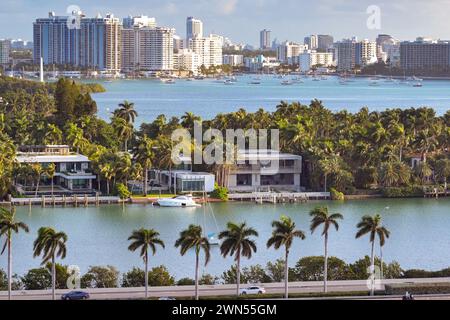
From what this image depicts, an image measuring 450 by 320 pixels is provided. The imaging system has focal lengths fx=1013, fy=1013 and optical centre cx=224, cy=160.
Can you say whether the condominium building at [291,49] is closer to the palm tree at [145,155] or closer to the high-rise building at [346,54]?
the high-rise building at [346,54]

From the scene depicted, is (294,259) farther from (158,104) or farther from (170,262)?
(158,104)

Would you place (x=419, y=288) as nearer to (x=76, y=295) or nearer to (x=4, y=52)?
(x=76, y=295)

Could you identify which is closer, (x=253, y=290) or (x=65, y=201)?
(x=253, y=290)

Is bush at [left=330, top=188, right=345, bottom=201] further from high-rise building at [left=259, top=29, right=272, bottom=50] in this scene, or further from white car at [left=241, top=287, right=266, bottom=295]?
high-rise building at [left=259, top=29, right=272, bottom=50]

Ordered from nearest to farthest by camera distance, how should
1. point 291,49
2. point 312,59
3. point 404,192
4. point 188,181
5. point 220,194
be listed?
point 220,194 < point 188,181 < point 404,192 < point 312,59 < point 291,49

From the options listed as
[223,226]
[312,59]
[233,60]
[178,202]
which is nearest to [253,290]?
[223,226]

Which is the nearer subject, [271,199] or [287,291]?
[287,291]

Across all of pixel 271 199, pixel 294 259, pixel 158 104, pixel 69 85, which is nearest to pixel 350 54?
pixel 158 104
